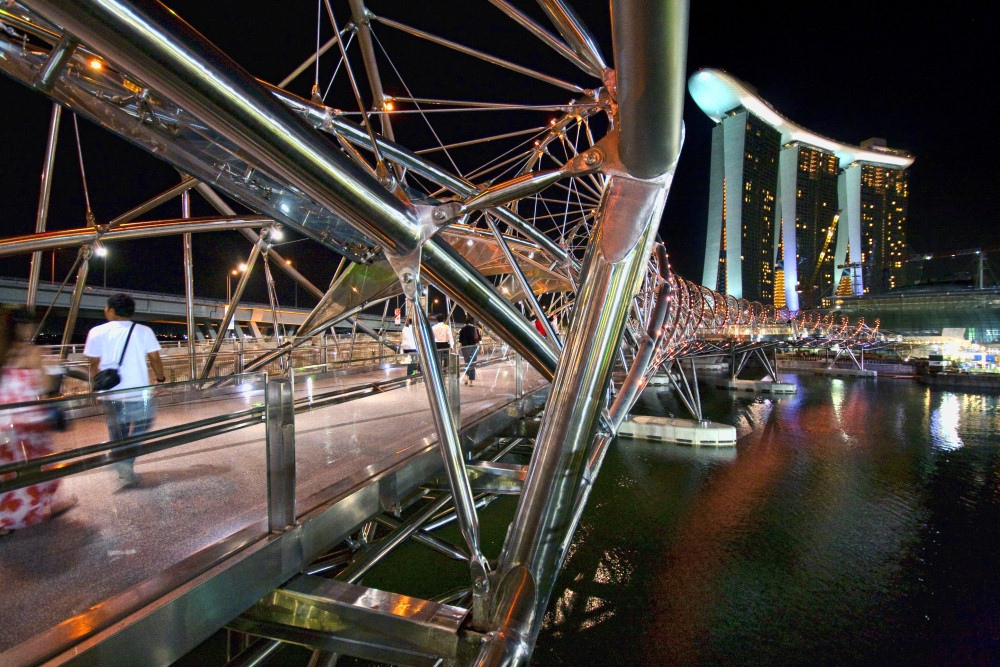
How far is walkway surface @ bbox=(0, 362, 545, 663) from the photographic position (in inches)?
106

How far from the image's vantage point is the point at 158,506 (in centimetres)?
382

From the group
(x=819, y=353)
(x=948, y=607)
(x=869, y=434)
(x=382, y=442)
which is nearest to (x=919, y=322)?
(x=819, y=353)

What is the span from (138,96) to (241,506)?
3.75 meters

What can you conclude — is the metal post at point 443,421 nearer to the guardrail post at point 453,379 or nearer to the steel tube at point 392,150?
the guardrail post at point 453,379

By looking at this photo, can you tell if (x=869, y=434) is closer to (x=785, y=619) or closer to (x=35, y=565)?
(x=785, y=619)

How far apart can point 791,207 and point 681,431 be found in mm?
93042

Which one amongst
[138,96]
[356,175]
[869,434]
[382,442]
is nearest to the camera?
[356,175]

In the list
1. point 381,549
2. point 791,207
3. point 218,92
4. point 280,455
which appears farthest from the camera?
point 791,207

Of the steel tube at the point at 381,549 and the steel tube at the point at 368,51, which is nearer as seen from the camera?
the steel tube at the point at 381,549

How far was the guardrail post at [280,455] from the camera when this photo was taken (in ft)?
11.1

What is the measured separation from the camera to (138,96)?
4.66 meters

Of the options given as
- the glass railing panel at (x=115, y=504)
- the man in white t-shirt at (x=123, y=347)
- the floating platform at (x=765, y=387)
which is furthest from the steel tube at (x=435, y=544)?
the floating platform at (x=765, y=387)

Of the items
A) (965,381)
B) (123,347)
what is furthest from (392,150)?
(965,381)

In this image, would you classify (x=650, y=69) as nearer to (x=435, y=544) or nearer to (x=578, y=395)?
(x=578, y=395)
